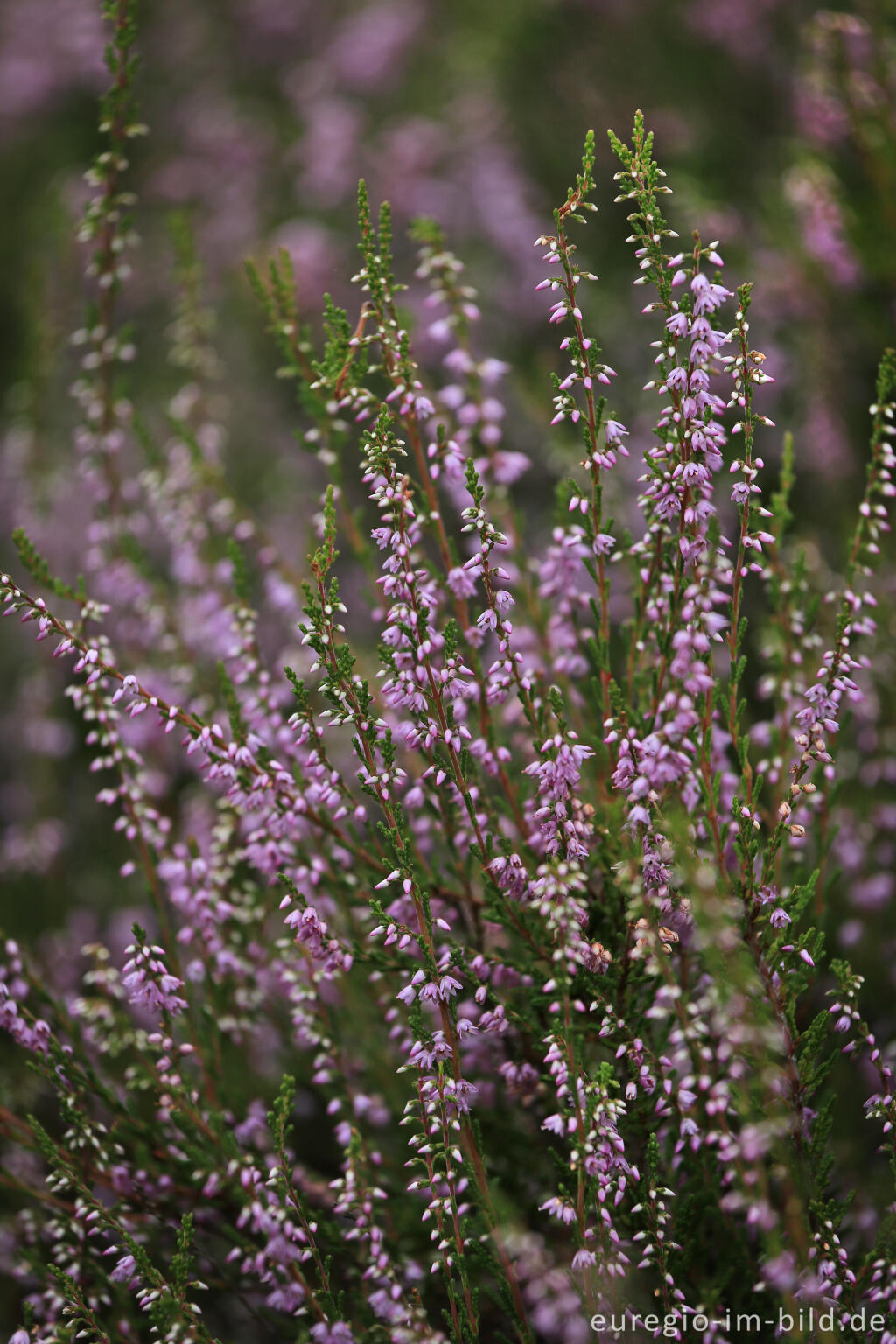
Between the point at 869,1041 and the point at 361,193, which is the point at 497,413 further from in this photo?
the point at 869,1041

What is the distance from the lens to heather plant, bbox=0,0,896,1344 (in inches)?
80.6

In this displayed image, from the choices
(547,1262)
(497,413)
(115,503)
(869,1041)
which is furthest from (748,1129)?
(115,503)

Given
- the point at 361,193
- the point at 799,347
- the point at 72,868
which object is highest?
the point at 799,347

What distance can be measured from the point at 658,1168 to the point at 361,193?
7.67 feet

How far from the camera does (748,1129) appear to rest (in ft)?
5.69

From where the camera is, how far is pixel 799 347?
4.59 metres

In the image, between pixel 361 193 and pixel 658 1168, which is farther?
pixel 658 1168

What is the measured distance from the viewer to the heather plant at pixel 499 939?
2047mm

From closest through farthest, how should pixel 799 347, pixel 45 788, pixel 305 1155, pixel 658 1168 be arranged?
pixel 658 1168, pixel 305 1155, pixel 799 347, pixel 45 788

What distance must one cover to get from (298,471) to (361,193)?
3423mm

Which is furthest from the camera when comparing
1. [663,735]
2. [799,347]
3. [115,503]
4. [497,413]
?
[799,347]

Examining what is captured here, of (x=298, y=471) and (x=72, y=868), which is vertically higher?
(x=298, y=471)

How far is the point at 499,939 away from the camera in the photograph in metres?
3.09

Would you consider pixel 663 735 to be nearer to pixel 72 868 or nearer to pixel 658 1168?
pixel 658 1168
